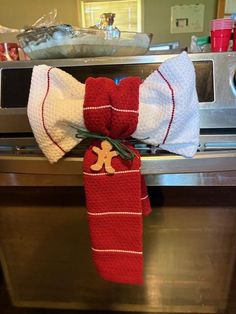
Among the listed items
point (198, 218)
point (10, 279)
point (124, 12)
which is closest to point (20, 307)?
point (10, 279)

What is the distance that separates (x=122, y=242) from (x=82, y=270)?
228 mm

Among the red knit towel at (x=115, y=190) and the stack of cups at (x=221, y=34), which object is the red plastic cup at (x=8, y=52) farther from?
the stack of cups at (x=221, y=34)

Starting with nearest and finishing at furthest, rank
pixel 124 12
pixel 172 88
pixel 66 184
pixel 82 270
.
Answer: pixel 172 88, pixel 66 184, pixel 82 270, pixel 124 12

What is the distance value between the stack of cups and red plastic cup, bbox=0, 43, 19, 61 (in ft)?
1.57

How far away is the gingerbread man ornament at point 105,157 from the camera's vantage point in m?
0.41

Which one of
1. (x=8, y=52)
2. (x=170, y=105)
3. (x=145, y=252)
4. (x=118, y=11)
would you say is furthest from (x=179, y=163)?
(x=118, y=11)

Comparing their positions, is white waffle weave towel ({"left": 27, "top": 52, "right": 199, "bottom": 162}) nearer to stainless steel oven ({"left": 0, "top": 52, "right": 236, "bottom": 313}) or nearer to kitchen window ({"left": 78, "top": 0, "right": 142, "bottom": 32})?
stainless steel oven ({"left": 0, "top": 52, "right": 236, "bottom": 313})

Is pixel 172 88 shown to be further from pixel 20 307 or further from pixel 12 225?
pixel 20 307

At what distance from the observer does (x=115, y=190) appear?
411 mm

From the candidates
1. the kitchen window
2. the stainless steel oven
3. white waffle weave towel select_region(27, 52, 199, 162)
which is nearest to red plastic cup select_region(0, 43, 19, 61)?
the stainless steel oven

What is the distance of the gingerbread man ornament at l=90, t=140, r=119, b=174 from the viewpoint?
1.33ft

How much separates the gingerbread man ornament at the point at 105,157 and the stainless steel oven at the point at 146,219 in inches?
2.2

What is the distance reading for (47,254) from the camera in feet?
1.91

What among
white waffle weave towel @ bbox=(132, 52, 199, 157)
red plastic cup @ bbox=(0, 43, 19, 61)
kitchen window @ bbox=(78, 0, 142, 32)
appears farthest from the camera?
kitchen window @ bbox=(78, 0, 142, 32)
